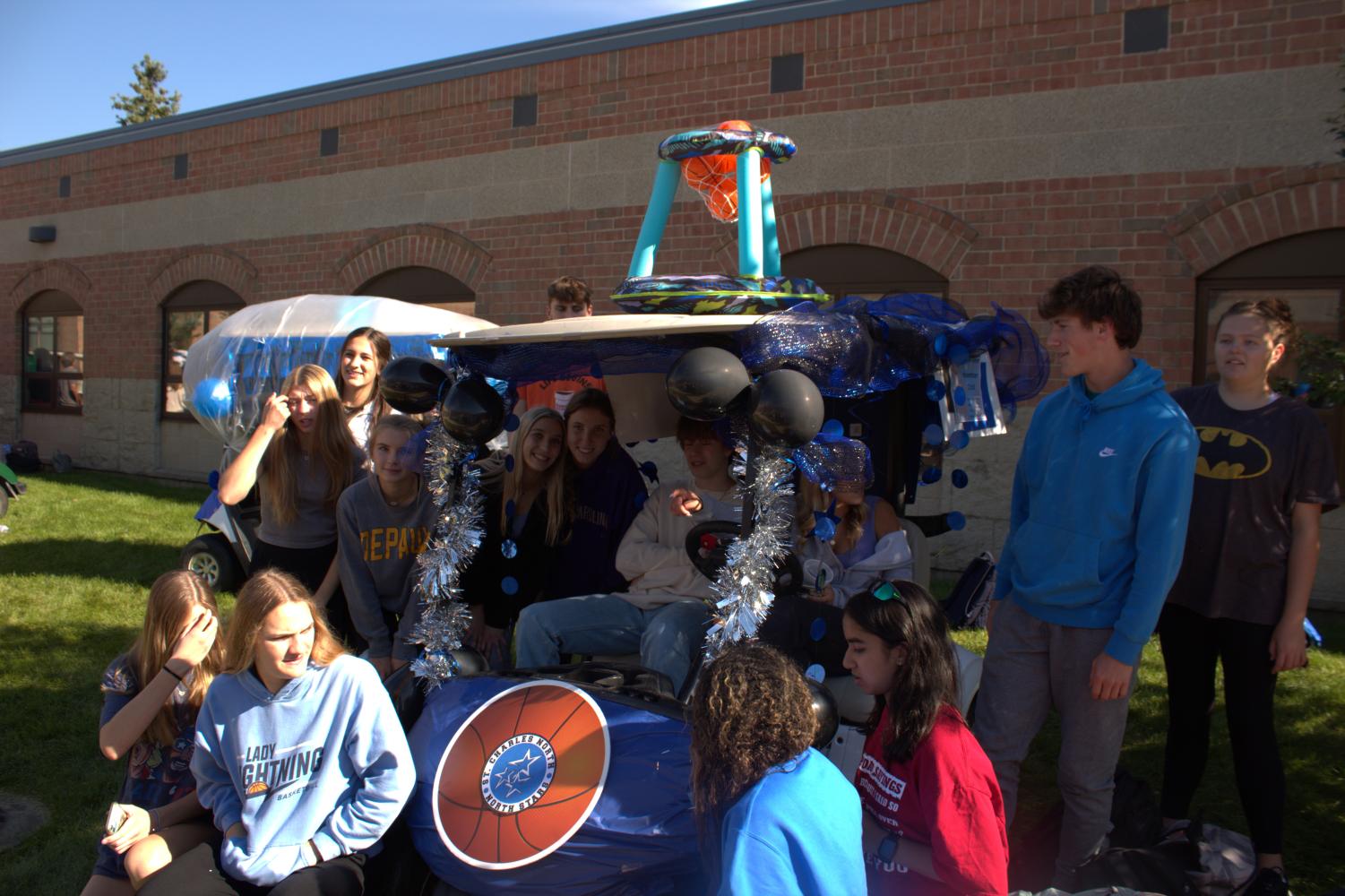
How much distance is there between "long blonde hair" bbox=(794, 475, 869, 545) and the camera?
3.57 metres

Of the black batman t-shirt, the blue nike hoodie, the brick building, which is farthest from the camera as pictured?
the brick building

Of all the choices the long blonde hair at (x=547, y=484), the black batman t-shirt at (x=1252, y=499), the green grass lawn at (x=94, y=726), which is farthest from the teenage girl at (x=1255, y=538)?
the long blonde hair at (x=547, y=484)

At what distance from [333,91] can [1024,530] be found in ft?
34.6

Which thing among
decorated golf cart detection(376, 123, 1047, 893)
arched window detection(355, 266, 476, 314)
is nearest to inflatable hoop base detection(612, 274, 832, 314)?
decorated golf cart detection(376, 123, 1047, 893)

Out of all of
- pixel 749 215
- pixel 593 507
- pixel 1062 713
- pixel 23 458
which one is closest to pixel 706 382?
pixel 749 215

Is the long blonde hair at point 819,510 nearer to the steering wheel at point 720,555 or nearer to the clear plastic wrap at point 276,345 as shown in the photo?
the steering wheel at point 720,555

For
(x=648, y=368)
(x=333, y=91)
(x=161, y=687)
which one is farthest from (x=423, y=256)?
(x=161, y=687)

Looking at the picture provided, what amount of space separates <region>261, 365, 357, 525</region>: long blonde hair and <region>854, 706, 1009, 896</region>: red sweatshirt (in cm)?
265

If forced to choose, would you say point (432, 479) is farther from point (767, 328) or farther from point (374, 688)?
point (767, 328)

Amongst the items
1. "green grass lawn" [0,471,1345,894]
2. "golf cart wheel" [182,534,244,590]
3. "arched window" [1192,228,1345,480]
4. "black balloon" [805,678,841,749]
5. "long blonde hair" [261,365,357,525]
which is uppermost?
"arched window" [1192,228,1345,480]

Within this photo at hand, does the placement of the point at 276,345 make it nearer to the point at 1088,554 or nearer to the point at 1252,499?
the point at 1088,554

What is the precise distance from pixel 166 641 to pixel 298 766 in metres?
0.63

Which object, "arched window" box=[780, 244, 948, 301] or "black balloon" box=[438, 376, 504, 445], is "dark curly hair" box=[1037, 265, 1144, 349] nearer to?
"black balloon" box=[438, 376, 504, 445]

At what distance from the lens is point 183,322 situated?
13234mm
